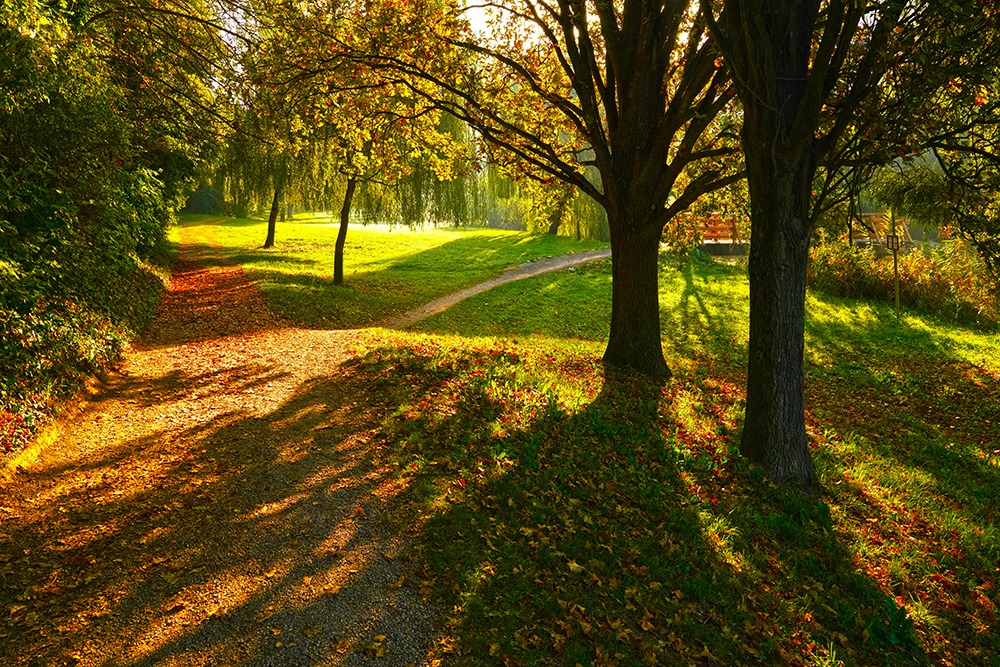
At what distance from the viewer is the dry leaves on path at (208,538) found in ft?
11.6

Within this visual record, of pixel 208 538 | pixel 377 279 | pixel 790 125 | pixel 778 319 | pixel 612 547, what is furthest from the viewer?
pixel 377 279

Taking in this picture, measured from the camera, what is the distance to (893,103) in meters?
6.29

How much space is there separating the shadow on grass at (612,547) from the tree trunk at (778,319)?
1.62ft

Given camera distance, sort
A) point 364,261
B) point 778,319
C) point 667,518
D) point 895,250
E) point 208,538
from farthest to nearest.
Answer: point 364,261
point 895,250
point 778,319
point 667,518
point 208,538

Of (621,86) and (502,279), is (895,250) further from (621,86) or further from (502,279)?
(621,86)

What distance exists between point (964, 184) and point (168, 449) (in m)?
12.9

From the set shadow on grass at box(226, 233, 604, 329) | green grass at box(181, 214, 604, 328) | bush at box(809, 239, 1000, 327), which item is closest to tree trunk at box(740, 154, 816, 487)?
shadow on grass at box(226, 233, 604, 329)

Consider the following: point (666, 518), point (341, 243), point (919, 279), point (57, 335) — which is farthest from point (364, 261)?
point (919, 279)

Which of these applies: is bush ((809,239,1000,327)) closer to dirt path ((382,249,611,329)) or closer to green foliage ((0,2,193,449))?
dirt path ((382,249,611,329))

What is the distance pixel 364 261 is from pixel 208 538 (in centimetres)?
2290

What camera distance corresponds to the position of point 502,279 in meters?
23.2

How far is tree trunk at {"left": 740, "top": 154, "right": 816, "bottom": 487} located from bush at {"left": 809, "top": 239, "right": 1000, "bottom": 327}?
1357 cm

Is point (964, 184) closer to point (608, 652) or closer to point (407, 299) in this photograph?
point (608, 652)

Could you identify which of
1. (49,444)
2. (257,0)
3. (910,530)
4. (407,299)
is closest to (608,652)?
(910,530)
